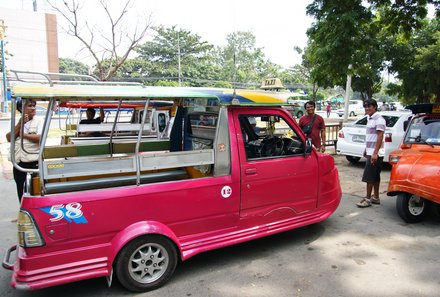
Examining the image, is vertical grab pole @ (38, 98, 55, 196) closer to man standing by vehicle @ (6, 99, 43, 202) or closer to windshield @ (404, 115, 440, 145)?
man standing by vehicle @ (6, 99, 43, 202)

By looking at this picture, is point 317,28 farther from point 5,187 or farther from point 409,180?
point 5,187

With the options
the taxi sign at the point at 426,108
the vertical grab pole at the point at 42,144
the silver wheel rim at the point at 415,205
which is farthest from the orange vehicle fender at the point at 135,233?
the taxi sign at the point at 426,108

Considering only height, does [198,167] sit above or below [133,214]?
above

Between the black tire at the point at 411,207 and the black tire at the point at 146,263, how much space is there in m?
3.36

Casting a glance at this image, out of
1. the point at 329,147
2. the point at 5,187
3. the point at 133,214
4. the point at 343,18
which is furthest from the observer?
the point at 329,147

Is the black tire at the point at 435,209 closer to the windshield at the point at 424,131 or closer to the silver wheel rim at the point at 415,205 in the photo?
the silver wheel rim at the point at 415,205

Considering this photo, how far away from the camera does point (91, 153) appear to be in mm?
4398

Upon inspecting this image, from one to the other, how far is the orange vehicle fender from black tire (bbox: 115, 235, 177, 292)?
6 cm

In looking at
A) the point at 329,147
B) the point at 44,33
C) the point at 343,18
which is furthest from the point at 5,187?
the point at 44,33

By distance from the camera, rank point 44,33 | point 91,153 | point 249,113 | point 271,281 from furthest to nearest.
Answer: point 44,33
point 91,153
point 249,113
point 271,281

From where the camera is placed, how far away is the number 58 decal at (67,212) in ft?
9.00

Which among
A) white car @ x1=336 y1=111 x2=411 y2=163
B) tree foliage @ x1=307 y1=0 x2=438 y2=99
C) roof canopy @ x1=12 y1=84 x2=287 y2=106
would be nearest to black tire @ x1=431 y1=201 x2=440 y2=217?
white car @ x1=336 y1=111 x2=411 y2=163

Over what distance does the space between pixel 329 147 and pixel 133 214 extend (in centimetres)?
986

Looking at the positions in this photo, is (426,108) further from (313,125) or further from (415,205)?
(313,125)
